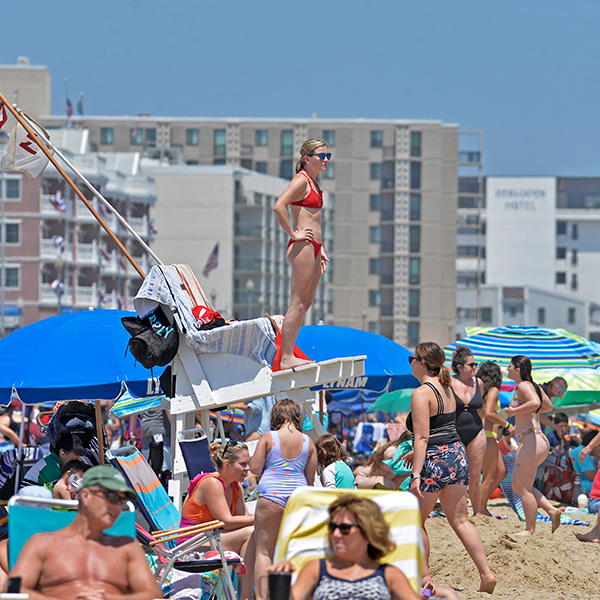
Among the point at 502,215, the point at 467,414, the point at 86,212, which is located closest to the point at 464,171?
the point at 502,215

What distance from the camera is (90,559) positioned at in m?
5.05

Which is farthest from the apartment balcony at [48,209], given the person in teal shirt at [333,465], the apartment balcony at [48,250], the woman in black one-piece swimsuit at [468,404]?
the person in teal shirt at [333,465]

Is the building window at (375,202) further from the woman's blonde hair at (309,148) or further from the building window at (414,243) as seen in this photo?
the woman's blonde hair at (309,148)

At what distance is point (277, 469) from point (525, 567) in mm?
2749

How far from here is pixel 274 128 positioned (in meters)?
106

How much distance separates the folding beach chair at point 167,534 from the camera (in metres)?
6.88

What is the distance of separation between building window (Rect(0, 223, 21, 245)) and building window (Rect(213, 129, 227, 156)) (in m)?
33.9

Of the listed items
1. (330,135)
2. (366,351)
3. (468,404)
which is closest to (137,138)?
(330,135)

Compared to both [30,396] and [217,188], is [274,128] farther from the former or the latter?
[30,396]

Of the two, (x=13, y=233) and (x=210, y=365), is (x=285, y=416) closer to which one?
(x=210, y=365)

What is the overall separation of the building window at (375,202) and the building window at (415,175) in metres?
3.05

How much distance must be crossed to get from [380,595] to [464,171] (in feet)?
378

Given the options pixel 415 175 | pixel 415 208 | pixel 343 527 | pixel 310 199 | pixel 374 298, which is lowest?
pixel 374 298

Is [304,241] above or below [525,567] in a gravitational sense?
above
